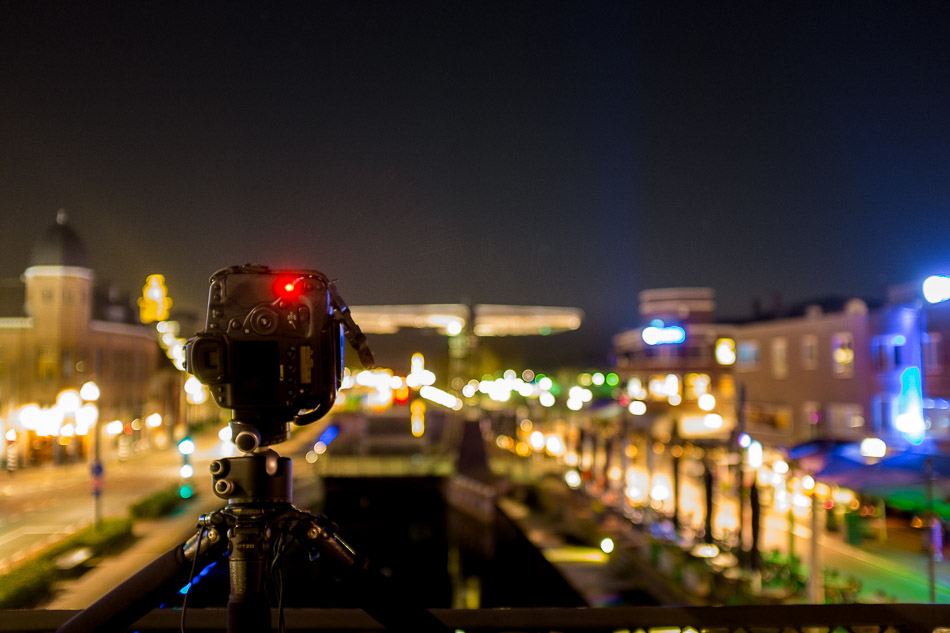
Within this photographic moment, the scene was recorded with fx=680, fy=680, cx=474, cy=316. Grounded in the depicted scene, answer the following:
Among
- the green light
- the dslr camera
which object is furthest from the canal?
the dslr camera

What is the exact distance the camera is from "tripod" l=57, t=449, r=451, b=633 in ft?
3.07

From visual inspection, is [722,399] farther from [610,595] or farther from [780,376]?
[610,595]

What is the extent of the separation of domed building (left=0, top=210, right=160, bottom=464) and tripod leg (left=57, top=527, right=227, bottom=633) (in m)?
2.39

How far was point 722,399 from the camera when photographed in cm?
1153

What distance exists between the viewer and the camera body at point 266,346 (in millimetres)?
939

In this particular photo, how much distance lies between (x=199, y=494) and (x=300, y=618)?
543 cm

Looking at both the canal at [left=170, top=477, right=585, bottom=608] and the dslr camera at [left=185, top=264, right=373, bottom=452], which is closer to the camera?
the dslr camera at [left=185, top=264, right=373, bottom=452]

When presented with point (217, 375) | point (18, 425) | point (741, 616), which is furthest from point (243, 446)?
point (18, 425)

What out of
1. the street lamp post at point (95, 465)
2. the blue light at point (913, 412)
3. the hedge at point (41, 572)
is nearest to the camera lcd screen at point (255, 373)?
the hedge at point (41, 572)

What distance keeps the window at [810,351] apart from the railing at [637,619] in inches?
366

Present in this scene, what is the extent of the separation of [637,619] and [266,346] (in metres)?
0.87

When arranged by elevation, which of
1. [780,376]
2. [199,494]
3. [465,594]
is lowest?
[465,594]

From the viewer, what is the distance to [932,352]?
7.25 meters

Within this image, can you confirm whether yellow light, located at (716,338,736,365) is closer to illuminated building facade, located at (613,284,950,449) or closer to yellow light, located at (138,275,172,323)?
illuminated building facade, located at (613,284,950,449)
